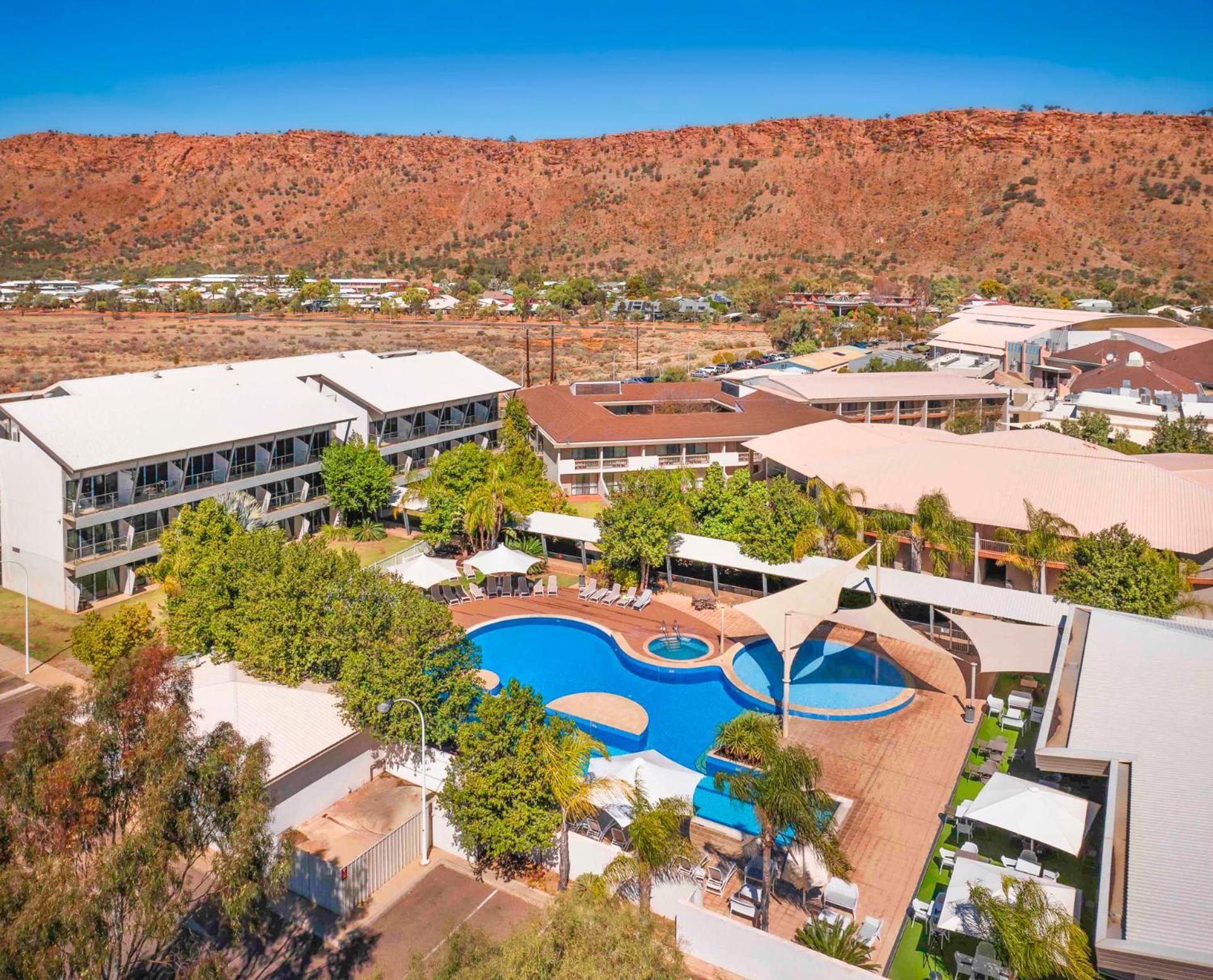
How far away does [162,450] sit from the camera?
29.5m

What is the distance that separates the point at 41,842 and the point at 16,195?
529 feet

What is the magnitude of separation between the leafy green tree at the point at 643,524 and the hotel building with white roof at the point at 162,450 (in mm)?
12022

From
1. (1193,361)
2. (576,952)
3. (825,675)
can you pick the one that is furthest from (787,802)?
(1193,361)

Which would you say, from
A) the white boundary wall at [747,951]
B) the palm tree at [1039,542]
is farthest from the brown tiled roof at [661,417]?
the white boundary wall at [747,951]

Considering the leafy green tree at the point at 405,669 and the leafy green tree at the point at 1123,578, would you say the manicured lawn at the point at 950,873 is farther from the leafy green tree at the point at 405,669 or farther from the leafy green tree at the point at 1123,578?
the leafy green tree at the point at 405,669

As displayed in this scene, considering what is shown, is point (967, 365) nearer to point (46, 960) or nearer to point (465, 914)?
point (465, 914)

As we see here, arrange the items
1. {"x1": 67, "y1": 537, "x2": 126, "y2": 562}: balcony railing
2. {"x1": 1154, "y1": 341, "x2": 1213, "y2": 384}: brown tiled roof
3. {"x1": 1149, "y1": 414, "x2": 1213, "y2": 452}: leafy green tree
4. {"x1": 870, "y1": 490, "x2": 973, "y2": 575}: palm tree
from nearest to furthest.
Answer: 1. {"x1": 870, "y1": 490, "x2": 973, "y2": 575}: palm tree
2. {"x1": 67, "y1": 537, "x2": 126, "y2": 562}: balcony railing
3. {"x1": 1149, "y1": 414, "x2": 1213, "y2": 452}: leafy green tree
4. {"x1": 1154, "y1": 341, "x2": 1213, "y2": 384}: brown tiled roof

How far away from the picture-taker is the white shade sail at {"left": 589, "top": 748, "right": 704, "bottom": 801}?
701 inches

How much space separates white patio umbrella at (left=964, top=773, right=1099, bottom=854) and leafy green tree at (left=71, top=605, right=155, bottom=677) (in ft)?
60.9

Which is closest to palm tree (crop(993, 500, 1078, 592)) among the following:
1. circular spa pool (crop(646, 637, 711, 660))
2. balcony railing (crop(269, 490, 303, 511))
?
circular spa pool (crop(646, 637, 711, 660))

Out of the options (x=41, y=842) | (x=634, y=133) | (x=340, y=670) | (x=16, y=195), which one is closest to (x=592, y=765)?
(x=340, y=670)

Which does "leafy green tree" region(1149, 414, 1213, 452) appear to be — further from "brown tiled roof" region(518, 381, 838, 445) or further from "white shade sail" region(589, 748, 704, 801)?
"white shade sail" region(589, 748, 704, 801)

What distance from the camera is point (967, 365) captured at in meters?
64.1

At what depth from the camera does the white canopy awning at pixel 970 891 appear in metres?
14.2
